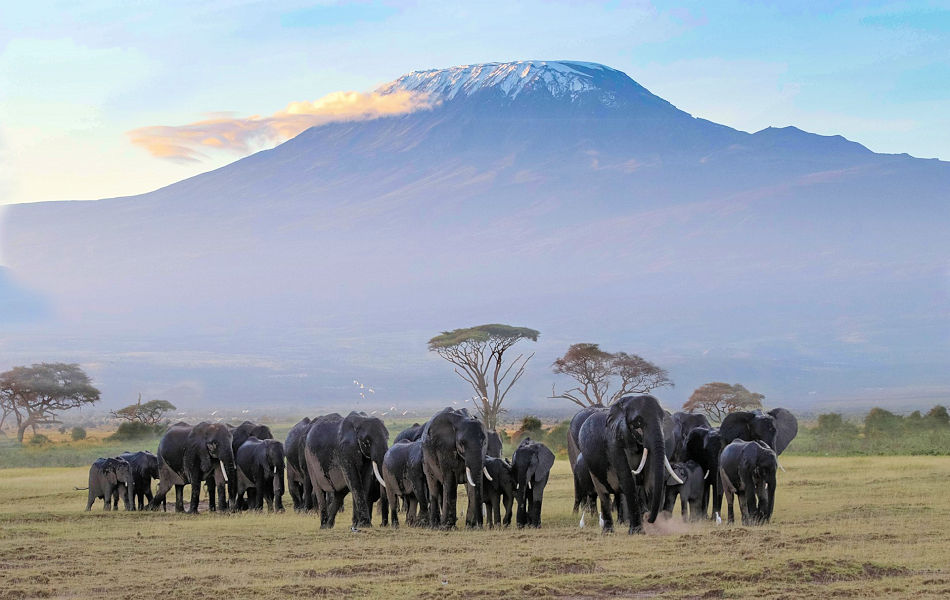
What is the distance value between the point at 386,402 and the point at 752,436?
16978cm

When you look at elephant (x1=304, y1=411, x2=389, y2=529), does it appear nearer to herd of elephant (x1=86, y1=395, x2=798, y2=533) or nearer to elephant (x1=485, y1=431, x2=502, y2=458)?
herd of elephant (x1=86, y1=395, x2=798, y2=533)

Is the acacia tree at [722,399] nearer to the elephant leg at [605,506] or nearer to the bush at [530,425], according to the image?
the bush at [530,425]

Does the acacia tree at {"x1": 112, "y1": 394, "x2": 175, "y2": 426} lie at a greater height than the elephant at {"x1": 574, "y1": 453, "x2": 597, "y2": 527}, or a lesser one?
greater

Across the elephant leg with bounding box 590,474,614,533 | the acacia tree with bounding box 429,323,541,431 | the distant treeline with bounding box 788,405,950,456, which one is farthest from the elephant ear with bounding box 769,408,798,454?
the acacia tree with bounding box 429,323,541,431

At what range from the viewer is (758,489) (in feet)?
72.1

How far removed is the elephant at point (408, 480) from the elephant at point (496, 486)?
3.91 ft

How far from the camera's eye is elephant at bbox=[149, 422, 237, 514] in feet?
95.6

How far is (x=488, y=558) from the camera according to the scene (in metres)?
18.1

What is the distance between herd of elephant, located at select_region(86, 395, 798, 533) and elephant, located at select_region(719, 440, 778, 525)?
21 millimetres

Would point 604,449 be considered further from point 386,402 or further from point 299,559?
point 386,402

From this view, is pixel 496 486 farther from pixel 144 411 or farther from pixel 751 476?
pixel 144 411

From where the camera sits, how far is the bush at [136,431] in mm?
69875

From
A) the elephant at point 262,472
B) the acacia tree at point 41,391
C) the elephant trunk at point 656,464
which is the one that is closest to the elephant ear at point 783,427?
the elephant trunk at point 656,464

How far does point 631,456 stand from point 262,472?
38.9 feet
